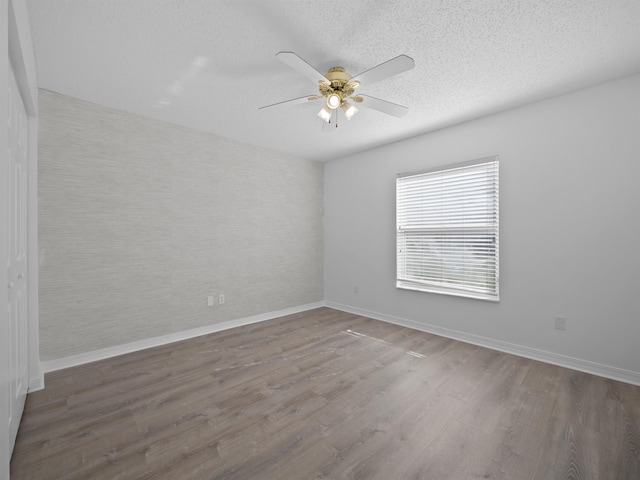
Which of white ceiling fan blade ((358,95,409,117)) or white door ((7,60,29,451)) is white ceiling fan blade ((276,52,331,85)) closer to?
white ceiling fan blade ((358,95,409,117))

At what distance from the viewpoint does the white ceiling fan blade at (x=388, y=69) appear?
1746 mm

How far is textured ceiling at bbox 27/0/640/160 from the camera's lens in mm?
1690

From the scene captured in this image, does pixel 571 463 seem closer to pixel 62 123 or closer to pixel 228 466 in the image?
pixel 228 466

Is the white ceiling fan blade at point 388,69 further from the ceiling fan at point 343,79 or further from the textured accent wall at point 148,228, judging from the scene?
the textured accent wall at point 148,228

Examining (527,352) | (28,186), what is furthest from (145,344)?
(527,352)

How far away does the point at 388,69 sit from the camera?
1.86 metres

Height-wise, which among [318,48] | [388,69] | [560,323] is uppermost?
[318,48]

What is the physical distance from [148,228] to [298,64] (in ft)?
8.03

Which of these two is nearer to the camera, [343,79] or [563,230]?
[343,79]

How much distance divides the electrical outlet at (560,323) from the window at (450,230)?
56 centimetres

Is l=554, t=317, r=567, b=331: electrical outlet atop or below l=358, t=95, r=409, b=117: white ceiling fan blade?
below

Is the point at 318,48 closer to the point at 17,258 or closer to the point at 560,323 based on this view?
the point at 17,258

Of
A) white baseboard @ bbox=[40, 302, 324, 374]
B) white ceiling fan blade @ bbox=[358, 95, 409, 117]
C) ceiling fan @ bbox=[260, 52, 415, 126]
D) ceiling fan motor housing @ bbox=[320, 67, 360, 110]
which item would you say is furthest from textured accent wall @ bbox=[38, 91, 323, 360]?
white ceiling fan blade @ bbox=[358, 95, 409, 117]

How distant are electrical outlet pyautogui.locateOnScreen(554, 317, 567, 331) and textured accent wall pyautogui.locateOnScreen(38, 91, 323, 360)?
332 cm
